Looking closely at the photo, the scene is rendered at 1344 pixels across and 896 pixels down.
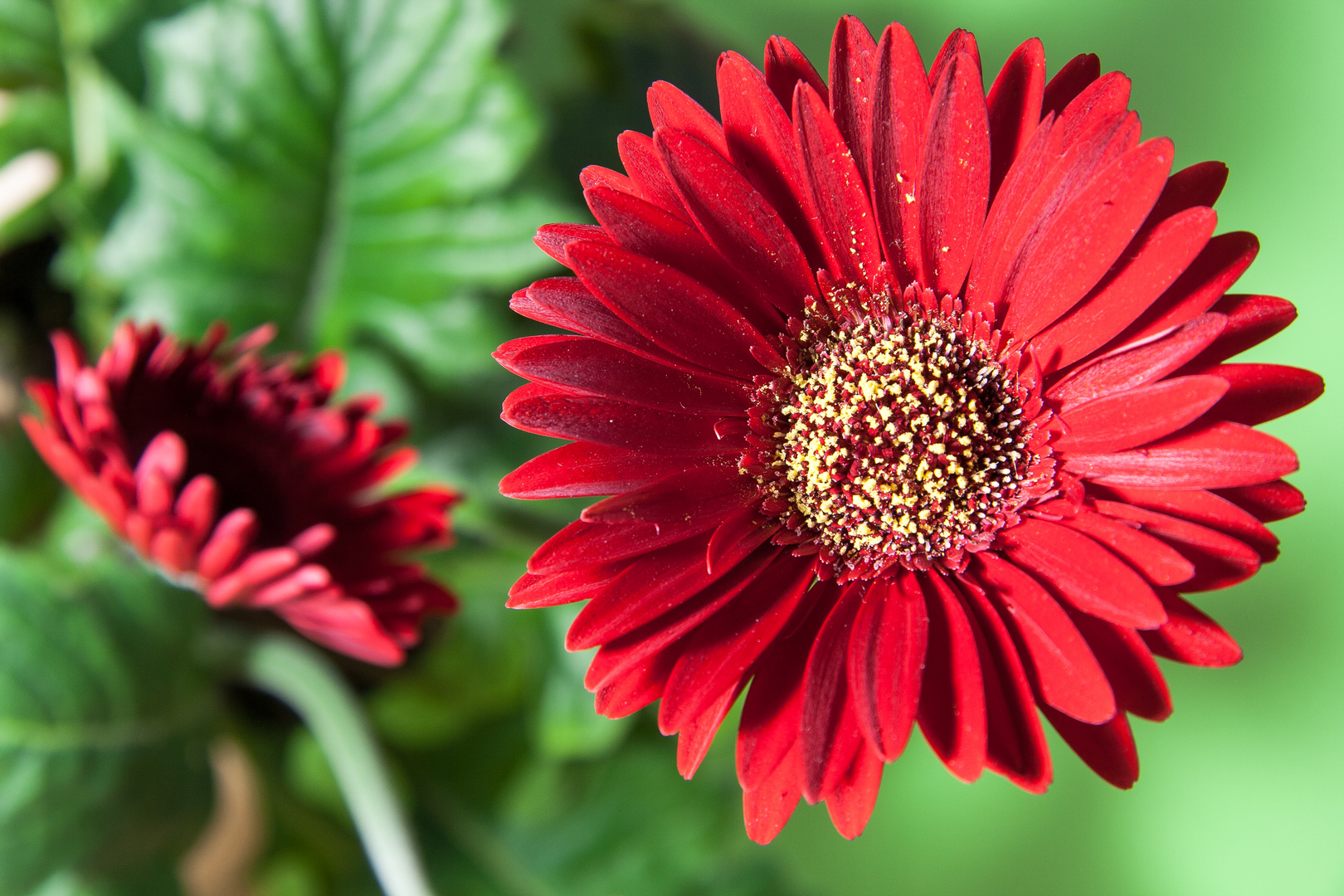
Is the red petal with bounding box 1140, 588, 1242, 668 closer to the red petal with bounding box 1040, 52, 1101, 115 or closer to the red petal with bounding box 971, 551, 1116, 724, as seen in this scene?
the red petal with bounding box 971, 551, 1116, 724

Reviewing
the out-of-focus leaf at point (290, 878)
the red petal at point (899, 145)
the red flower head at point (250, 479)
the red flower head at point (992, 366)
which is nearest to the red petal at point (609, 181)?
the red flower head at point (992, 366)

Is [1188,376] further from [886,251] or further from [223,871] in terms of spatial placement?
[223,871]

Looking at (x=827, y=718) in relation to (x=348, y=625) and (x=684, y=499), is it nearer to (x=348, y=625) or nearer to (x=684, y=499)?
(x=684, y=499)

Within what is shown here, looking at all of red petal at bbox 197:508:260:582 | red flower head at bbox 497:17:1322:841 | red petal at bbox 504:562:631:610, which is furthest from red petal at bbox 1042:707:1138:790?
red petal at bbox 197:508:260:582

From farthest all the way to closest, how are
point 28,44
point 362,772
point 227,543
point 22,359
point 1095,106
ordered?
1. point 22,359
2. point 28,44
3. point 362,772
4. point 227,543
5. point 1095,106

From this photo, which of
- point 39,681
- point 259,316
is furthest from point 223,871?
point 259,316

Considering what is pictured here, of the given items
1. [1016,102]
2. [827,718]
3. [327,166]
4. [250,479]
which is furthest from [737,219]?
[327,166]

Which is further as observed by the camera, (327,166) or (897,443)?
(327,166)
